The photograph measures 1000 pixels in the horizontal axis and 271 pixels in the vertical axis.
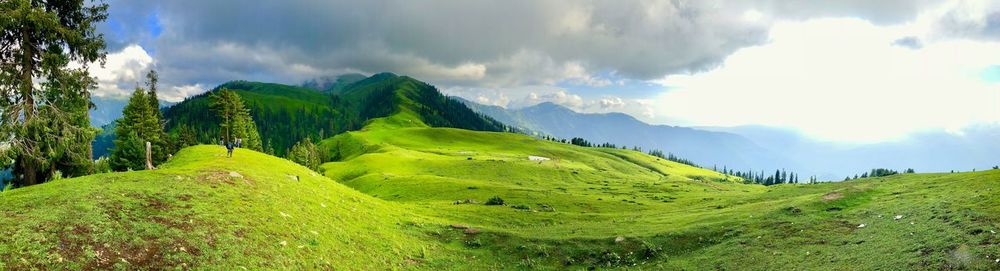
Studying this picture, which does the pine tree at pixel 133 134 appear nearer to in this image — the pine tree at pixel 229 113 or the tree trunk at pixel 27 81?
the pine tree at pixel 229 113

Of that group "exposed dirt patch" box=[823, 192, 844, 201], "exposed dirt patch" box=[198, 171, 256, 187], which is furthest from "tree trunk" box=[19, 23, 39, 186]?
"exposed dirt patch" box=[823, 192, 844, 201]

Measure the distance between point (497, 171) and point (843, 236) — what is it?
378 feet

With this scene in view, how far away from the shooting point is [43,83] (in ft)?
106

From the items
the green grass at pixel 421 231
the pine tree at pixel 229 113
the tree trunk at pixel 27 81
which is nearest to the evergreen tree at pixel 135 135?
the pine tree at pixel 229 113

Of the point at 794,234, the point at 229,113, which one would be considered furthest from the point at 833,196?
the point at 229,113

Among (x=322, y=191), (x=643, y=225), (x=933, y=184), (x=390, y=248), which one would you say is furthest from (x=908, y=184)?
(x=322, y=191)

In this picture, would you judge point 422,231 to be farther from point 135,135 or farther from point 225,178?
point 135,135

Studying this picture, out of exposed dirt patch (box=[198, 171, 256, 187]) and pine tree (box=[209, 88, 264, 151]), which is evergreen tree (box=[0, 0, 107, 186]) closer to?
exposed dirt patch (box=[198, 171, 256, 187])

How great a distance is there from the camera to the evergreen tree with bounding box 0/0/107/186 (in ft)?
98.6

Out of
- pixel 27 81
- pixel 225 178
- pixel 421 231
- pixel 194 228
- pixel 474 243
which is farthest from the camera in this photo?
pixel 421 231

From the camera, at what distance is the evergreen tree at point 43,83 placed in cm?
3006

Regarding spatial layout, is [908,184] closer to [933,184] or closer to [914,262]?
[933,184]

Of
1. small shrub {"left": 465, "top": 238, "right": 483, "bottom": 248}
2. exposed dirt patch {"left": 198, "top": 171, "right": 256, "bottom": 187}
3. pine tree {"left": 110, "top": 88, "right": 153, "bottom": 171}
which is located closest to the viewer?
exposed dirt patch {"left": 198, "top": 171, "right": 256, "bottom": 187}

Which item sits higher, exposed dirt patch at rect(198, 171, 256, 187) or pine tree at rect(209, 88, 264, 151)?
pine tree at rect(209, 88, 264, 151)
